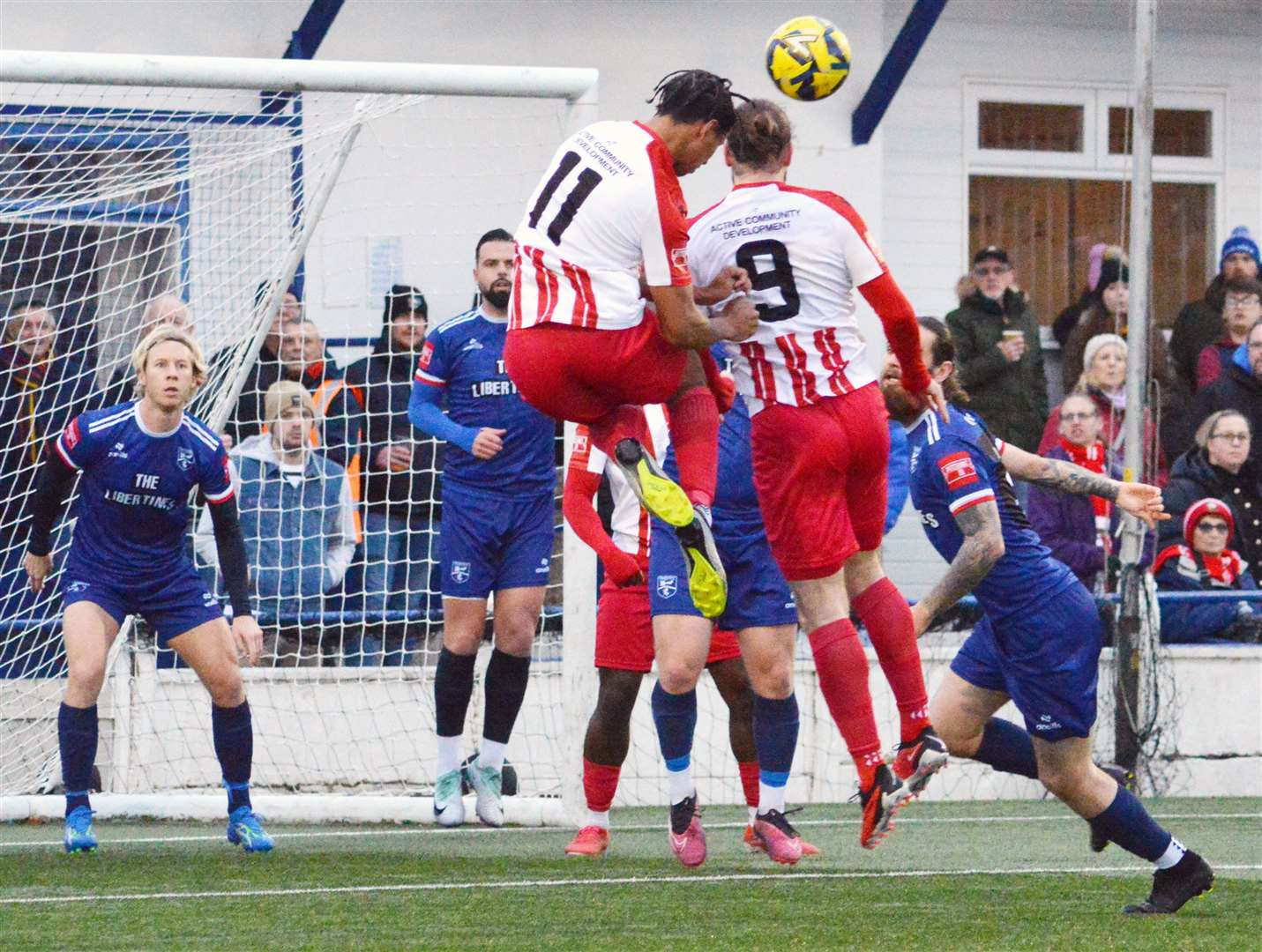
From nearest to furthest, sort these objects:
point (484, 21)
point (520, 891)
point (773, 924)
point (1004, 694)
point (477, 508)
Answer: point (773, 924)
point (520, 891)
point (1004, 694)
point (477, 508)
point (484, 21)

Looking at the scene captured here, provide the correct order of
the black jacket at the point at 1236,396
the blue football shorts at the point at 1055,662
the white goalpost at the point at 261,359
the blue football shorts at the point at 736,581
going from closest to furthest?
1. the blue football shorts at the point at 1055,662
2. the blue football shorts at the point at 736,581
3. the white goalpost at the point at 261,359
4. the black jacket at the point at 1236,396

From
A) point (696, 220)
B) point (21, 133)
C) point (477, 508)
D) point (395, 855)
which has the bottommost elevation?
point (395, 855)

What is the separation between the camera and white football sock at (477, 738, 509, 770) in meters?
8.88

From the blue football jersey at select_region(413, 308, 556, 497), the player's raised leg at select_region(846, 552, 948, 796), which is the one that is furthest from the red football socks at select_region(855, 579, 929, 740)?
the blue football jersey at select_region(413, 308, 556, 497)

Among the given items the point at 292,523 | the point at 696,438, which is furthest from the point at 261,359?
the point at 696,438

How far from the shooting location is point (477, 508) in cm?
884

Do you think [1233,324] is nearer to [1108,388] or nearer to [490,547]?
[1108,388]

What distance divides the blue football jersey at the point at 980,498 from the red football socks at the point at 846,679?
1.87ft

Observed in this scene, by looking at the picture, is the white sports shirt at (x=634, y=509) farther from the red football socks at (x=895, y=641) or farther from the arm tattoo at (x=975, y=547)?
the arm tattoo at (x=975, y=547)

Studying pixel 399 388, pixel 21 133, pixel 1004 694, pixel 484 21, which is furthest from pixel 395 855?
pixel 484 21

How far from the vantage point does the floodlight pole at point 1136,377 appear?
11023mm

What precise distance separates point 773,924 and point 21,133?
5885 millimetres

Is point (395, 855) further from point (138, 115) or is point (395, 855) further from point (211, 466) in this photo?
point (138, 115)

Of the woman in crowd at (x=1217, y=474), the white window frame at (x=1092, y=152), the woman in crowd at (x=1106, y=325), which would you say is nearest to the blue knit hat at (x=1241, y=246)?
the woman in crowd at (x=1106, y=325)
